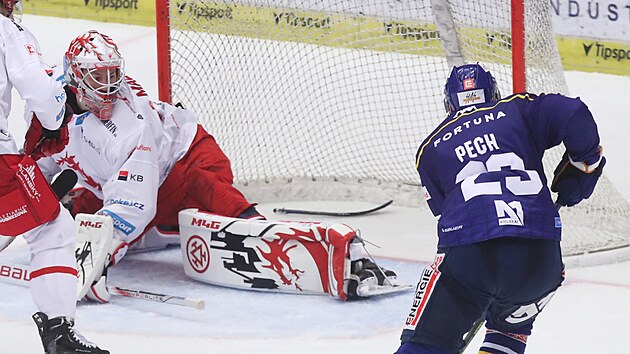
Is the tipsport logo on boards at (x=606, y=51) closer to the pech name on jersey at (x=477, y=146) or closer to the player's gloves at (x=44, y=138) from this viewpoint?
the player's gloves at (x=44, y=138)

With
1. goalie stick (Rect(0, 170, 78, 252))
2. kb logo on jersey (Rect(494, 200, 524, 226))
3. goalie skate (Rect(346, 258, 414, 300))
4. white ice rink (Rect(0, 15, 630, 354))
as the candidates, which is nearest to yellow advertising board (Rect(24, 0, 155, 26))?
white ice rink (Rect(0, 15, 630, 354))

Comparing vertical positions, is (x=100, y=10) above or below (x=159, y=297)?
above

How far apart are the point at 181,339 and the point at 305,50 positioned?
2424 mm

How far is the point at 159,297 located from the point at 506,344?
1.70 metres

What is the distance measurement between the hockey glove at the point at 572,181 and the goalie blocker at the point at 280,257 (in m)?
1.28

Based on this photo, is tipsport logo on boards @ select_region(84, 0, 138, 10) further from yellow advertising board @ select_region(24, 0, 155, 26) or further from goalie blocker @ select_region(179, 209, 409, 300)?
goalie blocker @ select_region(179, 209, 409, 300)

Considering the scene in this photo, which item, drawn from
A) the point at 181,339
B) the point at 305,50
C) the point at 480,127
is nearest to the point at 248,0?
the point at 305,50

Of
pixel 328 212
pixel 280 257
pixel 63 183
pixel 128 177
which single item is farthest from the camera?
pixel 328 212

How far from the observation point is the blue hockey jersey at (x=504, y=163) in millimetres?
3312

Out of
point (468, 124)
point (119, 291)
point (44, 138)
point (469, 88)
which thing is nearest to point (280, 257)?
point (119, 291)

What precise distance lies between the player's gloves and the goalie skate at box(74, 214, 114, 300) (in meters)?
0.70

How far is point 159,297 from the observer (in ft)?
16.0

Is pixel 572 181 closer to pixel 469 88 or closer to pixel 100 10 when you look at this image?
pixel 469 88

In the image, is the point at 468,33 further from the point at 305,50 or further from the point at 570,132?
the point at 570,132
